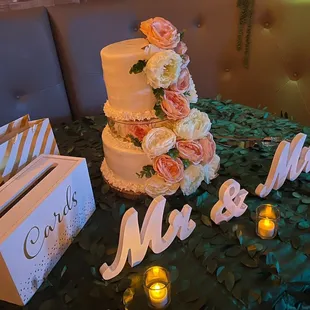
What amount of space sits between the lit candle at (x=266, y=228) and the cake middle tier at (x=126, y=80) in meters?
0.37

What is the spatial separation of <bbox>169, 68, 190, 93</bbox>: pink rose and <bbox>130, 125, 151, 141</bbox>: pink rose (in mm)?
115

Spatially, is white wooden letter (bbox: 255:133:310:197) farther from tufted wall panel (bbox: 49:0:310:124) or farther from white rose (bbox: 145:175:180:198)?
tufted wall panel (bbox: 49:0:310:124)

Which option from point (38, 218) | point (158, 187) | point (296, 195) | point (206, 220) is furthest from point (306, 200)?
point (38, 218)

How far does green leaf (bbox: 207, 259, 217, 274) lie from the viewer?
0.70 meters

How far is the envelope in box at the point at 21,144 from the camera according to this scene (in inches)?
32.1

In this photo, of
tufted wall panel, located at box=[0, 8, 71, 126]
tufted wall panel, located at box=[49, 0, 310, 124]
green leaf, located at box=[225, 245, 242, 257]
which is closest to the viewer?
green leaf, located at box=[225, 245, 242, 257]

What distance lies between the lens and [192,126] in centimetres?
84

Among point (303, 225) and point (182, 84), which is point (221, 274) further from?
point (182, 84)

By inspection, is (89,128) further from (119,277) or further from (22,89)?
(119,277)

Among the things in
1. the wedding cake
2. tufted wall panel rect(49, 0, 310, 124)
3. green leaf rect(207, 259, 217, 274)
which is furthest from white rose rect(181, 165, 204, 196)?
tufted wall panel rect(49, 0, 310, 124)

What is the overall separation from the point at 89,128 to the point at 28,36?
0.42m

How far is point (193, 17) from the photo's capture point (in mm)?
1477

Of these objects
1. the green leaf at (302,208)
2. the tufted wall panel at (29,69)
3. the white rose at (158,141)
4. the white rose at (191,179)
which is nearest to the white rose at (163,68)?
the white rose at (158,141)

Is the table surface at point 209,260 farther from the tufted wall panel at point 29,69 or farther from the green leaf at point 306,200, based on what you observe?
the tufted wall panel at point 29,69
